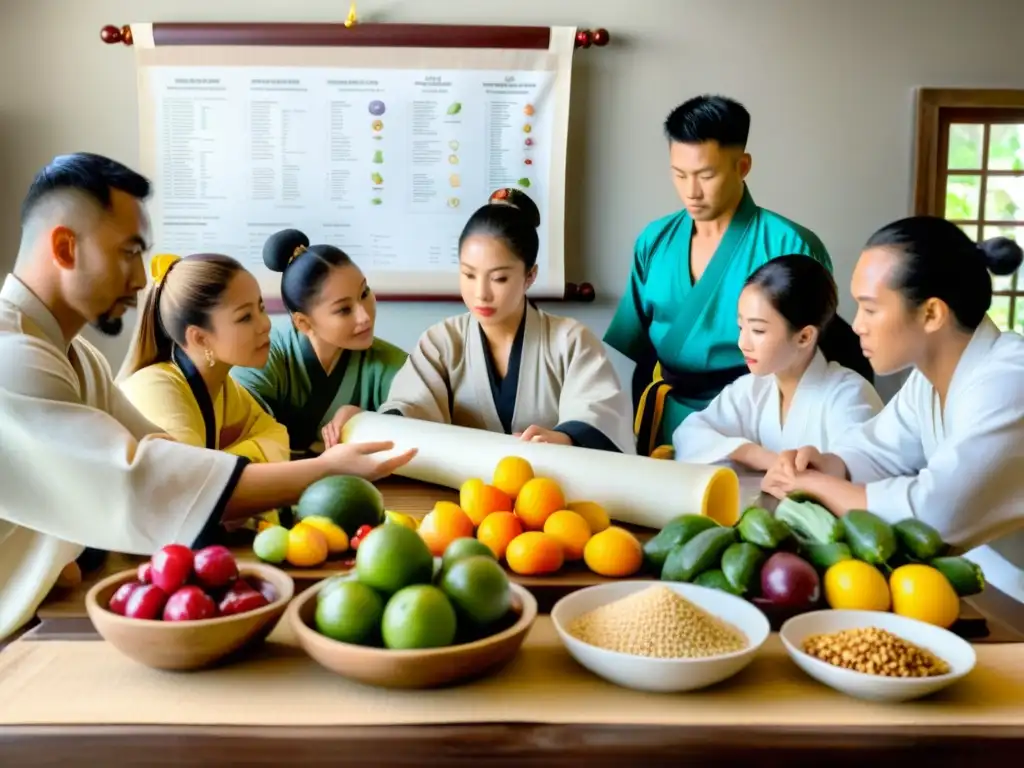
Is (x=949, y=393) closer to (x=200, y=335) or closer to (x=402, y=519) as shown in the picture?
(x=402, y=519)

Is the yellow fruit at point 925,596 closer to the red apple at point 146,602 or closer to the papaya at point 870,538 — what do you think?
the papaya at point 870,538

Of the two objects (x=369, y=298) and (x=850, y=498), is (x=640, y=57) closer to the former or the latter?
(x=369, y=298)

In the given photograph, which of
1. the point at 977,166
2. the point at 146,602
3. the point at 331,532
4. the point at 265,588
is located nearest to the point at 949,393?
the point at 331,532

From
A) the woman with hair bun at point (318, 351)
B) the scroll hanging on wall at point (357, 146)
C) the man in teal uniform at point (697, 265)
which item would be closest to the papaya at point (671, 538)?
the woman with hair bun at point (318, 351)

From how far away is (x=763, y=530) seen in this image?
1.01m

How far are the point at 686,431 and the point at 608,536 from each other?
959 mm

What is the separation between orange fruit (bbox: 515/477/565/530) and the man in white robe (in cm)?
27

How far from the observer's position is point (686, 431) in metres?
2.01

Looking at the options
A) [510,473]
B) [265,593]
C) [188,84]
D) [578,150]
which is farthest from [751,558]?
[188,84]

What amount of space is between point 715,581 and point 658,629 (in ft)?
0.52

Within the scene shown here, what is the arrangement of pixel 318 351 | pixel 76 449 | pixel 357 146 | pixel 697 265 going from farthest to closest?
1. pixel 357 146
2. pixel 697 265
3. pixel 318 351
4. pixel 76 449

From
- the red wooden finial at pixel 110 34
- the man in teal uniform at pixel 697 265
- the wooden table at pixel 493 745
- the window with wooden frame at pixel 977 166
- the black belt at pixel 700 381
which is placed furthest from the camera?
the window with wooden frame at pixel 977 166

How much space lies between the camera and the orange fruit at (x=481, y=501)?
121cm

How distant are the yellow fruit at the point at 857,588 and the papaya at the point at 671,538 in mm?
158
